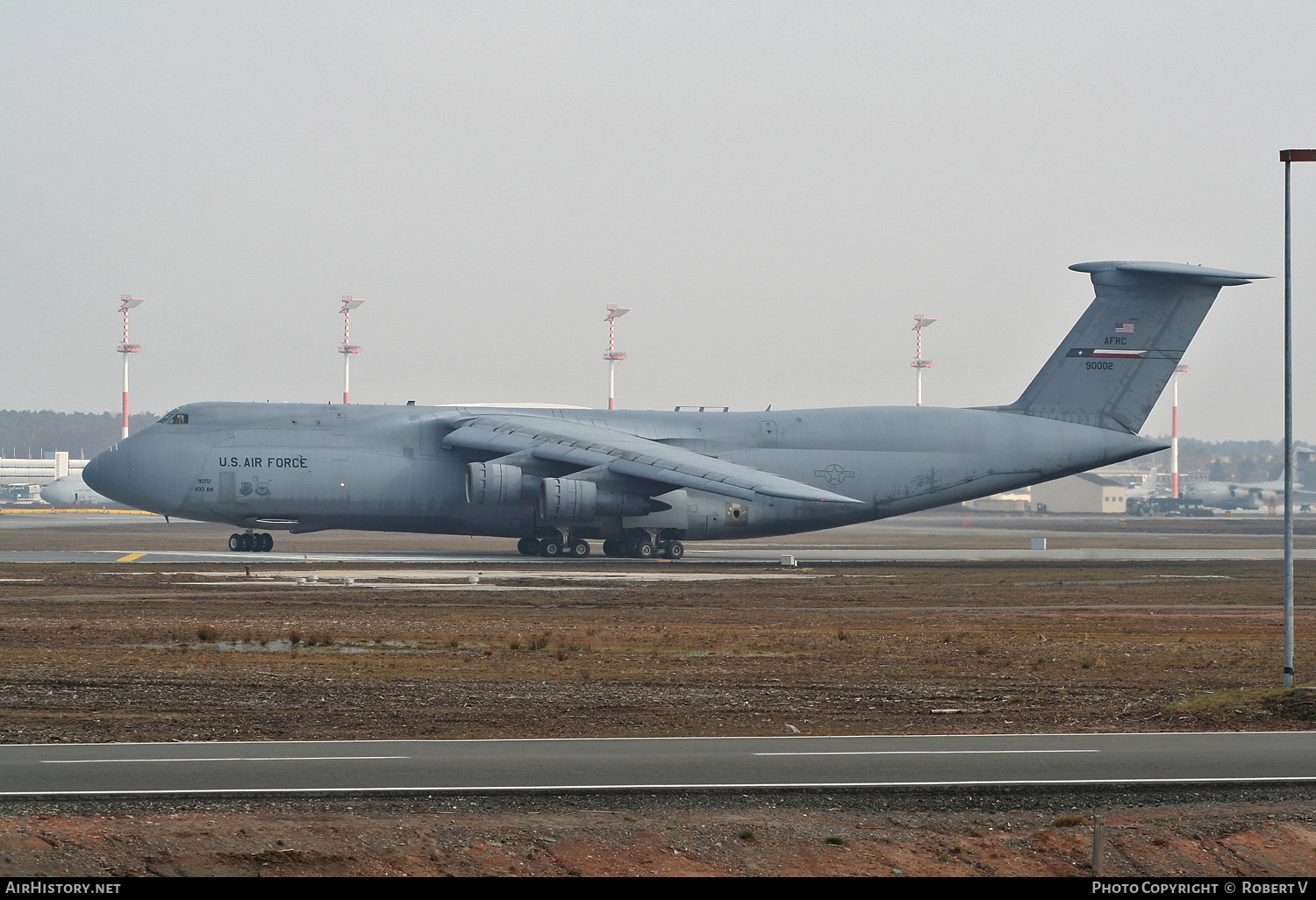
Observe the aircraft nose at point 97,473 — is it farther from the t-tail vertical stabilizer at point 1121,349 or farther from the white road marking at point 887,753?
the white road marking at point 887,753

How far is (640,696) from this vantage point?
50.9 feet

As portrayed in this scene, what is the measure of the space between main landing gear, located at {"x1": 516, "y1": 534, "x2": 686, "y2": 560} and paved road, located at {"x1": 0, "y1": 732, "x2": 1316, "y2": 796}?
95.7 ft

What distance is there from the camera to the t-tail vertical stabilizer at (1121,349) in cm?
4338

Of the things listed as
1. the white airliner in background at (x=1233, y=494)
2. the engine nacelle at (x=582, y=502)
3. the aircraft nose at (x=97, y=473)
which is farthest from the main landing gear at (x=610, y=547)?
the white airliner in background at (x=1233, y=494)

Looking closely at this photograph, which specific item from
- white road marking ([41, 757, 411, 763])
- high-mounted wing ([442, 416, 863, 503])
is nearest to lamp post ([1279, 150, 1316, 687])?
white road marking ([41, 757, 411, 763])

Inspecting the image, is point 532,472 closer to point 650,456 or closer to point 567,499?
point 567,499

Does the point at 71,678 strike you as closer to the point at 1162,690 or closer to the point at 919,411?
the point at 1162,690

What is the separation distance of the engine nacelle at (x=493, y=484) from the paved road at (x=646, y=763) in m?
26.9

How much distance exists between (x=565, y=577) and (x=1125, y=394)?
824 inches

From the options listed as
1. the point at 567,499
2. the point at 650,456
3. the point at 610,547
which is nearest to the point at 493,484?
the point at 567,499

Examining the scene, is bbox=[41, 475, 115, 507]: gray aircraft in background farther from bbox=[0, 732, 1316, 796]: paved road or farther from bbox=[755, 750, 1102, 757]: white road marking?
bbox=[755, 750, 1102, 757]: white road marking

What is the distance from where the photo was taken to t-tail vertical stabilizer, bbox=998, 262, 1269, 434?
142 ft

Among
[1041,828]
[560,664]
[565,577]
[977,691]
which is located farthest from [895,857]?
[565,577]

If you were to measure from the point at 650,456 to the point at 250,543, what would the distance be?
41.7 ft
